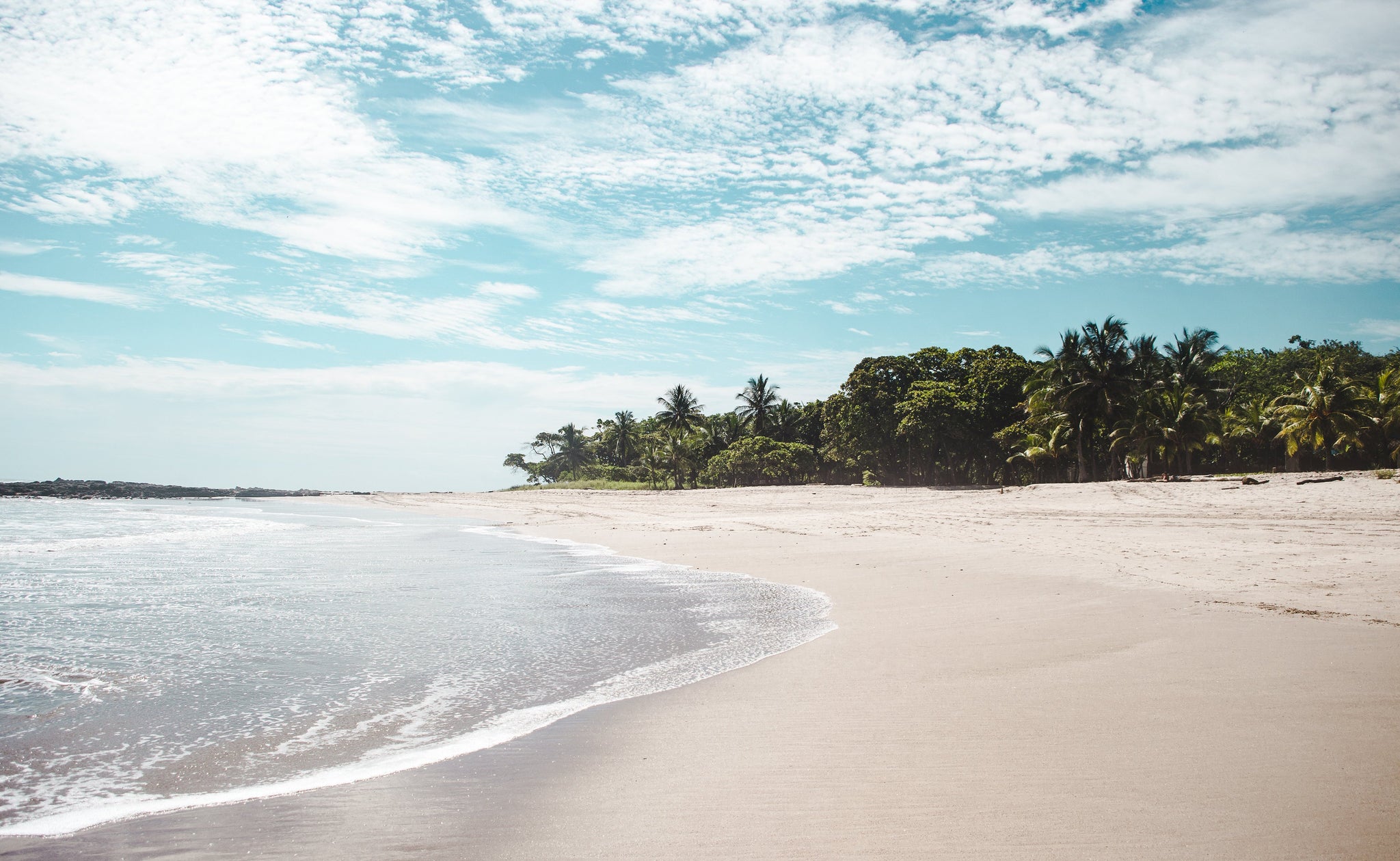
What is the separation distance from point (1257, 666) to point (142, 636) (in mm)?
9858

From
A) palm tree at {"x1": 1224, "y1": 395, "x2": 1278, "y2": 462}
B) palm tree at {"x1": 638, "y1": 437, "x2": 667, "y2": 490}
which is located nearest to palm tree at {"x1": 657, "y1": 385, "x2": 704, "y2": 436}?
palm tree at {"x1": 638, "y1": 437, "x2": 667, "y2": 490}

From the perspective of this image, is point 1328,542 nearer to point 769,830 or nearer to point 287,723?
point 769,830

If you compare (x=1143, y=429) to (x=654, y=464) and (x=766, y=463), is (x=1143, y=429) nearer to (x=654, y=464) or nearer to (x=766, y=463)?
(x=766, y=463)

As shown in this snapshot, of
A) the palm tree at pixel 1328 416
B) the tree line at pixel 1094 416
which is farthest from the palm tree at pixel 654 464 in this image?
the palm tree at pixel 1328 416

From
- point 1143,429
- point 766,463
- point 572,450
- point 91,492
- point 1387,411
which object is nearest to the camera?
point 1387,411

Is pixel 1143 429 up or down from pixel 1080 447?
up

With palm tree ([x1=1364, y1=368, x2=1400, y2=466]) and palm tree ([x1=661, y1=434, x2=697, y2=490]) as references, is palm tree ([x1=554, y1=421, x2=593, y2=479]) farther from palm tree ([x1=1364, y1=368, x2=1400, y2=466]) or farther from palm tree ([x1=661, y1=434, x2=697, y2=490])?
palm tree ([x1=1364, y1=368, x2=1400, y2=466])

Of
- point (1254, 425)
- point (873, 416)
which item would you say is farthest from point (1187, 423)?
point (873, 416)

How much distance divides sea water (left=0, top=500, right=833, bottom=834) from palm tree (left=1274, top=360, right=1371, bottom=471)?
142 ft

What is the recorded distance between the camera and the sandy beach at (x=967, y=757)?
3.11m

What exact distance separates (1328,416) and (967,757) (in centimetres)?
4903

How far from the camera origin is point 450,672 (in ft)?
20.2

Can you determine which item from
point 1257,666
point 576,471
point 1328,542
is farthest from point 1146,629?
point 576,471

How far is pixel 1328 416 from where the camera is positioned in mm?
40750
